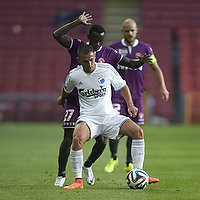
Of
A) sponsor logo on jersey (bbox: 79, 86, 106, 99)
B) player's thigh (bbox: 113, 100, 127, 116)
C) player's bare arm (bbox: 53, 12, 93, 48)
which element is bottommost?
player's thigh (bbox: 113, 100, 127, 116)

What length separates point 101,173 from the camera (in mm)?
8180

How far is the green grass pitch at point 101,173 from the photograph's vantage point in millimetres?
5805

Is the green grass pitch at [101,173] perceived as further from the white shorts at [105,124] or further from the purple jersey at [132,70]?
the purple jersey at [132,70]

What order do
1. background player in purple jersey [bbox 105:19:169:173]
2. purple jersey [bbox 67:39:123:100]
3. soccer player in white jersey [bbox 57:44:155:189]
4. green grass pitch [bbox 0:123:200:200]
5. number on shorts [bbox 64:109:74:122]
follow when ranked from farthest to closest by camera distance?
background player in purple jersey [bbox 105:19:169:173], purple jersey [bbox 67:39:123:100], number on shorts [bbox 64:109:74:122], soccer player in white jersey [bbox 57:44:155:189], green grass pitch [bbox 0:123:200:200]

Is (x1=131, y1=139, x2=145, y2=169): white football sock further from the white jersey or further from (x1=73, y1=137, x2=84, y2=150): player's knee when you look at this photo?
(x1=73, y1=137, x2=84, y2=150): player's knee

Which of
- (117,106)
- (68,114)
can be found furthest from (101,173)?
(68,114)

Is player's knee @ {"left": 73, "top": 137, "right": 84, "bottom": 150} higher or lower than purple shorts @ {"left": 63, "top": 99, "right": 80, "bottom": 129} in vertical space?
lower

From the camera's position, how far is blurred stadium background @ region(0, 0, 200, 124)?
2506cm

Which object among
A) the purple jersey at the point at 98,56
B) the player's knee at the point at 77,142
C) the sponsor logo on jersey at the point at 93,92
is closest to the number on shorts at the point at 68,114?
the purple jersey at the point at 98,56

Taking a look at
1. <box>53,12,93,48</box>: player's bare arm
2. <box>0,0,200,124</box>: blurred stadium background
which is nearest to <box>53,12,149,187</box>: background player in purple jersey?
<box>53,12,93,48</box>: player's bare arm

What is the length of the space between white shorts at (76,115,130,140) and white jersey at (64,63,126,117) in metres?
0.07

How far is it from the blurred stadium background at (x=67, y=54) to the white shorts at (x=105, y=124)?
59.2 feet

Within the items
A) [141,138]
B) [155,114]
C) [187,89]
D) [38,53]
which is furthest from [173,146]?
[38,53]

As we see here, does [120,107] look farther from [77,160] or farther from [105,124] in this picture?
[77,160]
